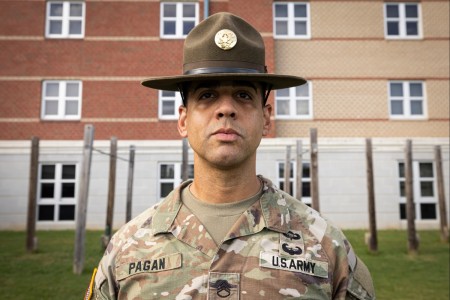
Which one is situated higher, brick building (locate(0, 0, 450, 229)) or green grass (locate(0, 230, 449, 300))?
brick building (locate(0, 0, 450, 229))

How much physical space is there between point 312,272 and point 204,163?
0.71 metres

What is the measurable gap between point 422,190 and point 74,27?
1554 cm

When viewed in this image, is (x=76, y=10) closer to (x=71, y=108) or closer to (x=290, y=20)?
(x=71, y=108)

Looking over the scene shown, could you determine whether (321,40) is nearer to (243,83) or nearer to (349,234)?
(349,234)

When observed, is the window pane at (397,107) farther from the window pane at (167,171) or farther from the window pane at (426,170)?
the window pane at (167,171)

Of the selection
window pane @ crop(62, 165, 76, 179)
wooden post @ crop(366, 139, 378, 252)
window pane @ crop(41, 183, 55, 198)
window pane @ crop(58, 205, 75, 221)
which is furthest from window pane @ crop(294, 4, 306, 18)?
window pane @ crop(41, 183, 55, 198)

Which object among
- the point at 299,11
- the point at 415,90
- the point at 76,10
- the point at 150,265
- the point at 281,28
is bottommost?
the point at 150,265

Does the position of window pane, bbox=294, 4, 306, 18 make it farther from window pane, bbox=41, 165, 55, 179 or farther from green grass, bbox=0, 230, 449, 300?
window pane, bbox=41, 165, 55, 179

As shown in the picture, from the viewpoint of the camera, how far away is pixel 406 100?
1560 centimetres

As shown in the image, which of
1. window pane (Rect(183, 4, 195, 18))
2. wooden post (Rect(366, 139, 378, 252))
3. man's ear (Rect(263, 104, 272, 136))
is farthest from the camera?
window pane (Rect(183, 4, 195, 18))

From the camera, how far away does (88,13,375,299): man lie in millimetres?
1697

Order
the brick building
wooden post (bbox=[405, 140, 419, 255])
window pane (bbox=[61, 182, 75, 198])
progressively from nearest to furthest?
wooden post (bbox=[405, 140, 419, 255]) → the brick building → window pane (bbox=[61, 182, 75, 198])

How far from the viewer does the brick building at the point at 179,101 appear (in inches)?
574

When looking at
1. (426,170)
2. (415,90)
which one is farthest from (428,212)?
(415,90)
